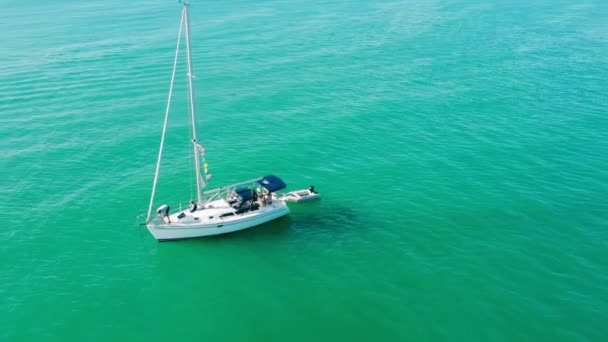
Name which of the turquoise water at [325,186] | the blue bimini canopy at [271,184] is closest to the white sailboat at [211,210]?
the blue bimini canopy at [271,184]

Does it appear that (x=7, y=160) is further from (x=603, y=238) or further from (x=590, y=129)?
(x=590, y=129)

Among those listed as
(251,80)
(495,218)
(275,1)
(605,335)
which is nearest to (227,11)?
(275,1)

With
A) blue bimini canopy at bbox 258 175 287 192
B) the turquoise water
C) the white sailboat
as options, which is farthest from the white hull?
blue bimini canopy at bbox 258 175 287 192

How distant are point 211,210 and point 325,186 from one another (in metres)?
17.3

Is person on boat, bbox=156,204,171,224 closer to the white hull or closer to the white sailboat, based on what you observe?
the white sailboat

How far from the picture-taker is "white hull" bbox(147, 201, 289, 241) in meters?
55.2

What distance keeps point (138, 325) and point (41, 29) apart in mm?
136248

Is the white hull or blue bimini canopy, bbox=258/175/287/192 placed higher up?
blue bimini canopy, bbox=258/175/287/192

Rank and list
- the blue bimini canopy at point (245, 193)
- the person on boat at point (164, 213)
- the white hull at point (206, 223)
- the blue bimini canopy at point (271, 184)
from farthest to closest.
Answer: the blue bimini canopy at point (271, 184) → the blue bimini canopy at point (245, 193) → the white hull at point (206, 223) → the person on boat at point (164, 213)

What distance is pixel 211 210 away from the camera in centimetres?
5809

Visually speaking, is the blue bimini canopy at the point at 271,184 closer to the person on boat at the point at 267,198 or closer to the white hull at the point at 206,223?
the person on boat at the point at 267,198

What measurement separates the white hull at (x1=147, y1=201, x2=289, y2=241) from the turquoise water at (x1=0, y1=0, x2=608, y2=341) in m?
1.26

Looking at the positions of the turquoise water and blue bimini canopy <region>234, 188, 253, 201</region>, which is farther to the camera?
blue bimini canopy <region>234, 188, 253, 201</region>

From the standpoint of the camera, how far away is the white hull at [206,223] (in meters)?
55.2
